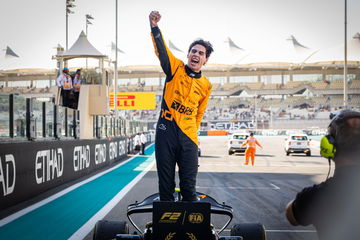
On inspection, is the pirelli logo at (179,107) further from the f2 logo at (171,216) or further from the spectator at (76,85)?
the spectator at (76,85)

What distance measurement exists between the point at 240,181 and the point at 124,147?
48.7 feet

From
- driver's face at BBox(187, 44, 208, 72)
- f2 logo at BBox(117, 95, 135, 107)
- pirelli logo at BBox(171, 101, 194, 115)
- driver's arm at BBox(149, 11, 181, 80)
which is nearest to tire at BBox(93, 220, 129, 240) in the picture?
pirelli logo at BBox(171, 101, 194, 115)

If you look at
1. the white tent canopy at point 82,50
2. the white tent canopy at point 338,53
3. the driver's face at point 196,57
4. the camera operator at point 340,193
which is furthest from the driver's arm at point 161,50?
the white tent canopy at point 338,53

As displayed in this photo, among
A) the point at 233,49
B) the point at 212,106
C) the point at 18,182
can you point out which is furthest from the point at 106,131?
the point at 233,49

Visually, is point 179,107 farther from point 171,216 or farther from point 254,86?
point 254,86

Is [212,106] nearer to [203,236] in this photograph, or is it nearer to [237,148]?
[237,148]

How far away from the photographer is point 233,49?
100 metres

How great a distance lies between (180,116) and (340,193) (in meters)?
2.08

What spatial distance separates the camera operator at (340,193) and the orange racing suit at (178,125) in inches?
69.4

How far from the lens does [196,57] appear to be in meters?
4.39

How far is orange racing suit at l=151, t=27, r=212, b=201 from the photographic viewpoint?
13.5 ft

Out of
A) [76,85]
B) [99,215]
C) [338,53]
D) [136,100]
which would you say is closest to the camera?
[99,215]

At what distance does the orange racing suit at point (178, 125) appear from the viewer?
162 inches

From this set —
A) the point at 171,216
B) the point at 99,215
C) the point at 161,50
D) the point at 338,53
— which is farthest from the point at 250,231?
the point at 338,53
